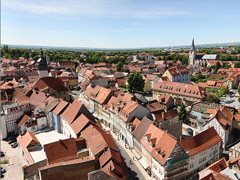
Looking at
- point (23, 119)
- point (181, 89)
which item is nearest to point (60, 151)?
point (23, 119)

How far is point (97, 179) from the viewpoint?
19812 mm

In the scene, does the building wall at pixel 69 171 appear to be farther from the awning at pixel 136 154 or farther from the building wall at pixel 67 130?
the building wall at pixel 67 130

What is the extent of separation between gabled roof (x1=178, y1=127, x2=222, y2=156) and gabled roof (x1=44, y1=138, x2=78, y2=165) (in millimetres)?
17376

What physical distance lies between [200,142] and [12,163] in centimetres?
3373

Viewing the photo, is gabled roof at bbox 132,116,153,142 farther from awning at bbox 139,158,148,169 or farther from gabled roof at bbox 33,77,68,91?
gabled roof at bbox 33,77,68,91

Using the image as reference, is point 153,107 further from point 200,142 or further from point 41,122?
point 41,122

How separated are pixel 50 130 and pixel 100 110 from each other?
45.3ft

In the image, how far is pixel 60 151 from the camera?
3272 centimetres

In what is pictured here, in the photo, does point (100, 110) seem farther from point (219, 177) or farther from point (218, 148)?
point (219, 177)

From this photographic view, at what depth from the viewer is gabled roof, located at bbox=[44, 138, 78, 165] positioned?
31848 millimetres

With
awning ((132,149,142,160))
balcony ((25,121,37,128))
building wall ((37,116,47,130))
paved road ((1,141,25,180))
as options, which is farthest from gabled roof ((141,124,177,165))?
balcony ((25,121,37,128))

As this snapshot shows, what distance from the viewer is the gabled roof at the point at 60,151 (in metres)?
31.8

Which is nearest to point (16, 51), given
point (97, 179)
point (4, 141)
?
point (4, 141)

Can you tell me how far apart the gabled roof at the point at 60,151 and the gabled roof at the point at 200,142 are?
17.4m
